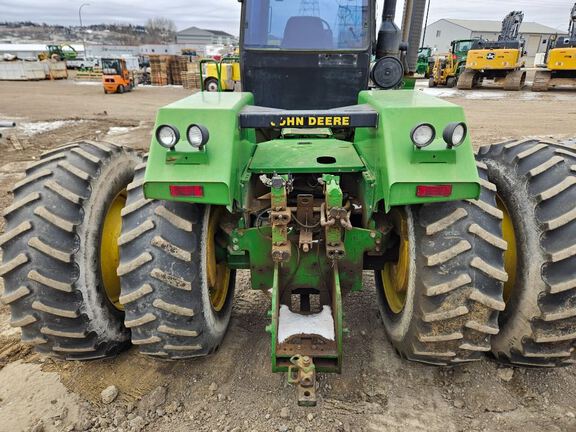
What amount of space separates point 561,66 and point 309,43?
792 inches

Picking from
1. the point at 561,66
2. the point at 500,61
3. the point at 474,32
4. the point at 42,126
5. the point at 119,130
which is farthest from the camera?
the point at 474,32

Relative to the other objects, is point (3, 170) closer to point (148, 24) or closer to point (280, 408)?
point (280, 408)

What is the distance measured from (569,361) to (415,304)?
106cm

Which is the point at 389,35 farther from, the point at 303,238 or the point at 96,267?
the point at 96,267

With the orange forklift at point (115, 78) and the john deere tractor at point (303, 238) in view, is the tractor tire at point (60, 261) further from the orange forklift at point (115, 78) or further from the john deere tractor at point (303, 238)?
the orange forklift at point (115, 78)

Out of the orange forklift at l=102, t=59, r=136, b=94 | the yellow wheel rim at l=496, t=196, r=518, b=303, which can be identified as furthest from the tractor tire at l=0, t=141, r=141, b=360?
the orange forklift at l=102, t=59, r=136, b=94

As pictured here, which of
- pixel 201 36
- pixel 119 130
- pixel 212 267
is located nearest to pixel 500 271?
pixel 212 267

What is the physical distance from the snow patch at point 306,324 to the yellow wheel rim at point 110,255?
1.21 meters

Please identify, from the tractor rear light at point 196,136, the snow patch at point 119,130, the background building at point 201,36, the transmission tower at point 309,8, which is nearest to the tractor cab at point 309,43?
the transmission tower at point 309,8

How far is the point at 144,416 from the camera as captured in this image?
279 cm

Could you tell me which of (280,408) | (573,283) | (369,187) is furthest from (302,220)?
(573,283)

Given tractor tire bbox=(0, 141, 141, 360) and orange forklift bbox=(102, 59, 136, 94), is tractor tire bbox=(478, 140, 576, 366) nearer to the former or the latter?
tractor tire bbox=(0, 141, 141, 360)

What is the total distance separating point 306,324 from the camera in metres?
2.61

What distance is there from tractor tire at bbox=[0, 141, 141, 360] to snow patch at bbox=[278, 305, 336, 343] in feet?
3.90
